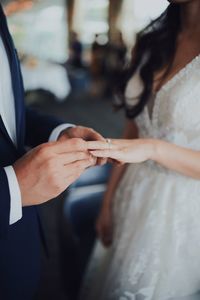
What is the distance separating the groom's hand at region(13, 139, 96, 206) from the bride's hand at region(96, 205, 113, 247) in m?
0.61

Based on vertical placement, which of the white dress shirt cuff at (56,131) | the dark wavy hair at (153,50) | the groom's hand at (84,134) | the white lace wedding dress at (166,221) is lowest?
the white lace wedding dress at (166,221)

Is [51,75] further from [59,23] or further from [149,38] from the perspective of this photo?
[149,38]

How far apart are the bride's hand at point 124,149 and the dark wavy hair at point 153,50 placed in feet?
0.91

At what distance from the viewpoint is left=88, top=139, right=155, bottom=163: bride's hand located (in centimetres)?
83

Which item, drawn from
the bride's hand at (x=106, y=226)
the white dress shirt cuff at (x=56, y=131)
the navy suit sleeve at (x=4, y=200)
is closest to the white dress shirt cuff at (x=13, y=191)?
the navy suit sleeve at (x=4, y=200)

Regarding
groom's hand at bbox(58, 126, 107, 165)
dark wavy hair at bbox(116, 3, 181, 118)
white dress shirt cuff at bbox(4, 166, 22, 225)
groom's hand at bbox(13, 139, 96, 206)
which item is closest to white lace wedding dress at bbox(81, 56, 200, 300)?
dark wavy hair at bbox(116, 3, 181, 118)

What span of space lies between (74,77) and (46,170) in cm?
578

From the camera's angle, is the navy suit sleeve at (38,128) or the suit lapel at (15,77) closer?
the suit lapel at (15,77)

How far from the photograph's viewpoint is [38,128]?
1.06 metres

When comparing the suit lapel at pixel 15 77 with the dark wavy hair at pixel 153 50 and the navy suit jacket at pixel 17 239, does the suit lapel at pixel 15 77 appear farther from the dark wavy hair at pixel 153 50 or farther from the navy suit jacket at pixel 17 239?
the dark wavy hair at pixel 153 50

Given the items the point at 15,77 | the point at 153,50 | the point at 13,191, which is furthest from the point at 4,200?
the point at 153,50

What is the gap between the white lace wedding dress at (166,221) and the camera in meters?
1.01

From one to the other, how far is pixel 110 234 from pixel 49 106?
15.1 ft

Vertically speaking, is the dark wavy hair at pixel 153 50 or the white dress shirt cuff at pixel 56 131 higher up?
the dark wavy hair at pixel 153 50
